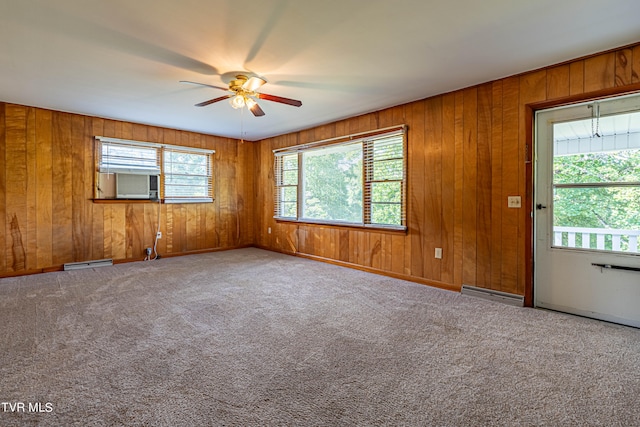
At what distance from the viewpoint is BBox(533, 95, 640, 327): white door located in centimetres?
263

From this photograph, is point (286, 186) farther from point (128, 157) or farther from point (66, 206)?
point (66, 206)

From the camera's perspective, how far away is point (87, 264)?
15.6 ft

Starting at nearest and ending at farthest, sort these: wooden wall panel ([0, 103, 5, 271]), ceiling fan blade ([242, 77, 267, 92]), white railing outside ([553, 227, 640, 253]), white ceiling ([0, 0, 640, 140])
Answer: white ceiling ([0, 0, 640, 140]) → white railing outside ([553, 227, 640, 253]) → ceiling fan blade ([242, 77, 267, 92]) → wooden wall panel ([0, 103, 5, 271])

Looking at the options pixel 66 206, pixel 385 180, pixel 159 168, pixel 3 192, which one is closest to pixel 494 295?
pixel 385 180

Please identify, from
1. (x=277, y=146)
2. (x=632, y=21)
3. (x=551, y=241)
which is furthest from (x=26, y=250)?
(x=632, y=21)

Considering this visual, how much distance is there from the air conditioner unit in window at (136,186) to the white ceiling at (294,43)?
59.2 inches

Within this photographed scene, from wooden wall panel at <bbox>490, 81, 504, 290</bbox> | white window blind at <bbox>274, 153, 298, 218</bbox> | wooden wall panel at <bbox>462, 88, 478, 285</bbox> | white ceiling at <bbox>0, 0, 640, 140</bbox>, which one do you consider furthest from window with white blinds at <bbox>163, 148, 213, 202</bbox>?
wooden wall panel at <bbox>490, 81, 504, 290</bbox>

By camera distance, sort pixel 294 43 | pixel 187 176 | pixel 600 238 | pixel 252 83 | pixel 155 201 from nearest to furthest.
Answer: pixel 294 43 < pixel 600 238 < pixel 252 83 < pixel 155 201 < pixel 187 176

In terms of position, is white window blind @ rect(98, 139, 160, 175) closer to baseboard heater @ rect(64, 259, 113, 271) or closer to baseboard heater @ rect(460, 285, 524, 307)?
baseboard heater @ rect(64, 259, 113, 271)

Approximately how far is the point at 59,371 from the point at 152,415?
34.3 inches

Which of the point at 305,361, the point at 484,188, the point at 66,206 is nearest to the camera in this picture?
the point at 305,361

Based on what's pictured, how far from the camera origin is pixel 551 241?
3.03m

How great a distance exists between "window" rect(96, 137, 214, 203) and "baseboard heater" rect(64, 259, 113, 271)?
1.03 meters

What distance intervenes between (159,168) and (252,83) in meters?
3.24
